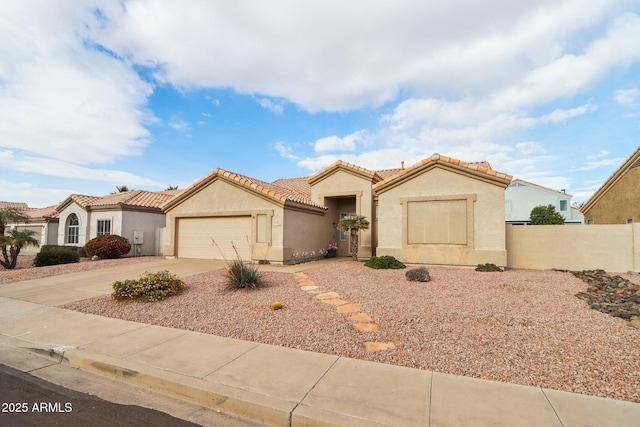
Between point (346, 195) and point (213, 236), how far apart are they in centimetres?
735

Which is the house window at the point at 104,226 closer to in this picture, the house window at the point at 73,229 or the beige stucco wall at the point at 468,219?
the house window at the point at 73,229

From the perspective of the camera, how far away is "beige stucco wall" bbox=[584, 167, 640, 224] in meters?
15.6

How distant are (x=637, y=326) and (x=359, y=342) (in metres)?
5.01

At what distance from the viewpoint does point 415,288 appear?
8.79 meters

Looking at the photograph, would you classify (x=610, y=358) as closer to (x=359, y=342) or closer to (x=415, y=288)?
(x=359, y=342)

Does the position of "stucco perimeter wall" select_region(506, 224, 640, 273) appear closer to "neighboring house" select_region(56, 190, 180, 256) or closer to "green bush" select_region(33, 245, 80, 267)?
"neighboring house" select_region(56, 190, 180, 256)

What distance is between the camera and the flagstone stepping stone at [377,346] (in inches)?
197

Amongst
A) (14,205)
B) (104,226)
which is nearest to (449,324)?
(104,226)

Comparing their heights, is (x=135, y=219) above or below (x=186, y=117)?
below

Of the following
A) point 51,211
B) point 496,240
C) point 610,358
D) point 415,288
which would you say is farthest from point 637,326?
point 51,211

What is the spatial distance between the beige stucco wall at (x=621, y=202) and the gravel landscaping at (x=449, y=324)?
1041 centimetres

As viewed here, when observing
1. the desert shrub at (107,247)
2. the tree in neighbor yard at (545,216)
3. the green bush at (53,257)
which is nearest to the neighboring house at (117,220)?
the desert shrub at (107,247)

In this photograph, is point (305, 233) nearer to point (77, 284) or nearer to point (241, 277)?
point (241, 277)

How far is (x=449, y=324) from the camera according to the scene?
5.89m
